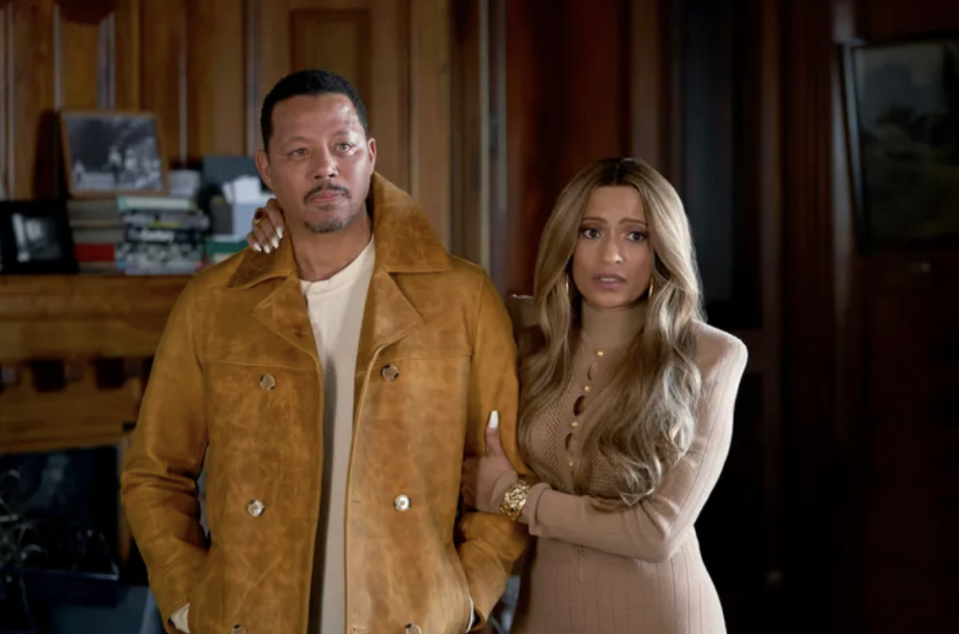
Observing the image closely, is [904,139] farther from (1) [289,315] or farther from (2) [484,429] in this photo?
(1) [289,315]

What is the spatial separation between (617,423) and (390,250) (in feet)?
1.62

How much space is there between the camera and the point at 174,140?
131 inches

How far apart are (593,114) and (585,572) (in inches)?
83.5

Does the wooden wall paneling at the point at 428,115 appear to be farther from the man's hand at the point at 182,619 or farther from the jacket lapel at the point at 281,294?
the man's hand at the point at 182,619

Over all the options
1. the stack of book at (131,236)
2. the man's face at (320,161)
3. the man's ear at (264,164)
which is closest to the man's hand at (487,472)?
the man's face at (320,161)

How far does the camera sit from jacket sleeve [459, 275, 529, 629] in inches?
78.2

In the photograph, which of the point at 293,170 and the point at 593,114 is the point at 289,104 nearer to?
the point at 293,170

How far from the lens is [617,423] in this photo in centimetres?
→ 193

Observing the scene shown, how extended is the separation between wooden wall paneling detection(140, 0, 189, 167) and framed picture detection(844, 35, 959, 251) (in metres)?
1.99

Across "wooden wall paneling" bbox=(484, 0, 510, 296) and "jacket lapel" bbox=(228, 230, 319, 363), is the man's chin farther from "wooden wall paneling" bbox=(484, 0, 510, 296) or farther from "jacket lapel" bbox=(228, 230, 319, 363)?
"wooden wall paneling" bbox=(484, 0, 510, 296)

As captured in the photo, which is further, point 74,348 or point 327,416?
point 74,348

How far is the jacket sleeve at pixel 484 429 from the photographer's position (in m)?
1.99

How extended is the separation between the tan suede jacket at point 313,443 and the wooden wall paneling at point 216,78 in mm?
1393

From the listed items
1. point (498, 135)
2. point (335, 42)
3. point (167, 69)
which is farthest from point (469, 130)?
point (167, 69)
